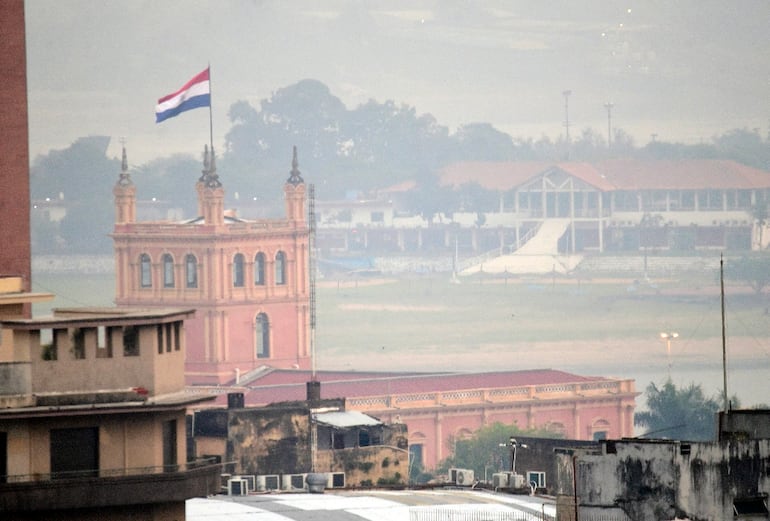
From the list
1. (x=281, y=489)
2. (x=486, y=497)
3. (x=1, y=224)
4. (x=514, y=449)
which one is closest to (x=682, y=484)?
(x=486, y=497)

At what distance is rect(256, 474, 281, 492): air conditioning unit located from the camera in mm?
96625

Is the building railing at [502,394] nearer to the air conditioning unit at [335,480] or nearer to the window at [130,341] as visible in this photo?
the air conditioning unit at [335,480]

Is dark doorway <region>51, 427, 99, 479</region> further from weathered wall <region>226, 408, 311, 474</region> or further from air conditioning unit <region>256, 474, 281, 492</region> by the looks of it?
weathered wall <region>226, 408, 311, 474</region>

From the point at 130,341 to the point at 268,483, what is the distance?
45.7 meters

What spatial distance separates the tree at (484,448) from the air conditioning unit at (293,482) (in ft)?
185

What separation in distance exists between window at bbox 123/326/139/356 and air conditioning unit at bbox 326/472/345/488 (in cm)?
3906

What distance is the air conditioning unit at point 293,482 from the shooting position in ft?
308

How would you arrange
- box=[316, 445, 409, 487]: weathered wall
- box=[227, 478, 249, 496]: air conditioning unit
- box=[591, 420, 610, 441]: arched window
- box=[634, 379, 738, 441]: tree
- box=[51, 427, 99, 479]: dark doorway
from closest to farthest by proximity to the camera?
box=[51, 427, 99, 479]: dark doorway < box=[227, 478, 249, 496]: air conditioning unit < box=[316, 445, 409, 487]: weathered wall < box=[591, 420, 610, 441]: arched window < box=[634, 379, 738, 441]: tree

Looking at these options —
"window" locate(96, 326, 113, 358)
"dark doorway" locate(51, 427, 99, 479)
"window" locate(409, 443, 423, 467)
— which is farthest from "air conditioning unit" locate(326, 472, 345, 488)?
"window" locate(409, 443, 423, 467)

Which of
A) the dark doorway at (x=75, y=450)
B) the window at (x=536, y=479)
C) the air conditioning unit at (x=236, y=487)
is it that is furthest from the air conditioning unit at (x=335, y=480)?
the dark doorway at (x=75, y=450)

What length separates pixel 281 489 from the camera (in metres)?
95.1

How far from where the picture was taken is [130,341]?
173ft

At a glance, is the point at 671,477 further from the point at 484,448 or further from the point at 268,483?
the point at 484,448

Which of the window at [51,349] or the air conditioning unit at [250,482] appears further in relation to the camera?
the air conditioning unit at [250,482]
